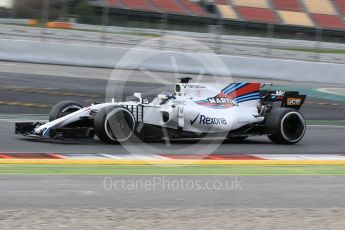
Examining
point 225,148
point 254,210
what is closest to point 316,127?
point 225,148

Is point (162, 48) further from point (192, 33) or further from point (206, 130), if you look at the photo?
point (206, 130)

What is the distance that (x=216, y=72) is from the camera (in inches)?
910

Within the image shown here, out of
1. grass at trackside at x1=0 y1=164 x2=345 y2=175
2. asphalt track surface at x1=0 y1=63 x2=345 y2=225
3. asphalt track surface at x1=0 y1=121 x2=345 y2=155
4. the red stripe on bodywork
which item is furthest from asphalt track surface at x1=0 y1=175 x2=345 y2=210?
the red stripe on bodywork

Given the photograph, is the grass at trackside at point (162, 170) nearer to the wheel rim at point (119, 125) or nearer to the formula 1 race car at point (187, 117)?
the wheel rim at point (119, 125)


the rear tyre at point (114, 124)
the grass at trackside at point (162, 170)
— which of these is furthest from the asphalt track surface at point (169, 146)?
the grass at trackside at point (162, 170)

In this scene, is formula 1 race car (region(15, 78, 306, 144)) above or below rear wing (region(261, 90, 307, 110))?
below

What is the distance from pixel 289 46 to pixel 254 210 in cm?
1945

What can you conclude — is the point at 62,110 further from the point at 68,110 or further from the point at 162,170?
the point at 162,170

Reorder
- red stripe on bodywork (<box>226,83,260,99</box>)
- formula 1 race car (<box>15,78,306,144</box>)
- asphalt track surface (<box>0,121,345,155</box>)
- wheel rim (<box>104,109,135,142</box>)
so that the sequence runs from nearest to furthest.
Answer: asphalt track surface (<box>0,121,345,155</box>), wheel rim (<box>104,109,135,142</box>), formula 1 race car (<box>15,78,306,144</box>), red stripe on bodywork (<box>226,83,260,99</box>)

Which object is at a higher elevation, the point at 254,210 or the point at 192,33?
the point at 192,33

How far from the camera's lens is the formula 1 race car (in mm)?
10211

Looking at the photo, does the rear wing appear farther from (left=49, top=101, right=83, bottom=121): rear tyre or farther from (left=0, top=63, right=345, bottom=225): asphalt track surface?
(left=49, top=101, right=83, bottom=121): rear tyre

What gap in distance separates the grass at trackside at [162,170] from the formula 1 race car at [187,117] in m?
1.64

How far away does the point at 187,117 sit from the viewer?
35.0ft
